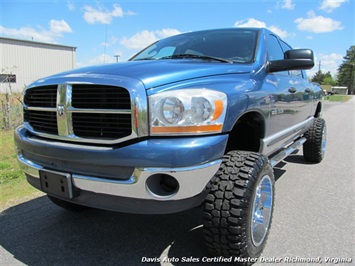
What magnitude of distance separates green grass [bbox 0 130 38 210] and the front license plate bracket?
1.57 metres

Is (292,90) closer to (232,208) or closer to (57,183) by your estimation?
(232,208)

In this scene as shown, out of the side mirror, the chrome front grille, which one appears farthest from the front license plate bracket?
the side mirror

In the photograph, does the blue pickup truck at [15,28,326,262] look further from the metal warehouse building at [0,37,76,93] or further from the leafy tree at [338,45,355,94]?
the leafy tree at [338,45,355,94]

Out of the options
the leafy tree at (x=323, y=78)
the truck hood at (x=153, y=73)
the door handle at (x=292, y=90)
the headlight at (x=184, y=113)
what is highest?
the leafy tree at (x=323, y=78)

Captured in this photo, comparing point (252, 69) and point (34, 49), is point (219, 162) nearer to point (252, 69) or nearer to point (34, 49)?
point (252, 69)

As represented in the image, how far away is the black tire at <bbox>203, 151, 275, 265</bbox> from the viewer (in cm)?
203

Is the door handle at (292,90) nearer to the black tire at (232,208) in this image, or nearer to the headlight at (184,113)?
the black tire at (232,208)

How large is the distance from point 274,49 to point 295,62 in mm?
848

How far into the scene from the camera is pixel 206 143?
192 centimetres

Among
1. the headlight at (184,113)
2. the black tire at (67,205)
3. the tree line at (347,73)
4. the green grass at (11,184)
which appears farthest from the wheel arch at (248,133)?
the tree line at (347,73)

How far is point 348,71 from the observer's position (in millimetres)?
103188

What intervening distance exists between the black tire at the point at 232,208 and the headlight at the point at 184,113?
0.34m

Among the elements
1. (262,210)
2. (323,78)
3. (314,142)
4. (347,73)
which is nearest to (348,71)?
(347,73)

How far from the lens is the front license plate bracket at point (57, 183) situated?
2.10 meters
